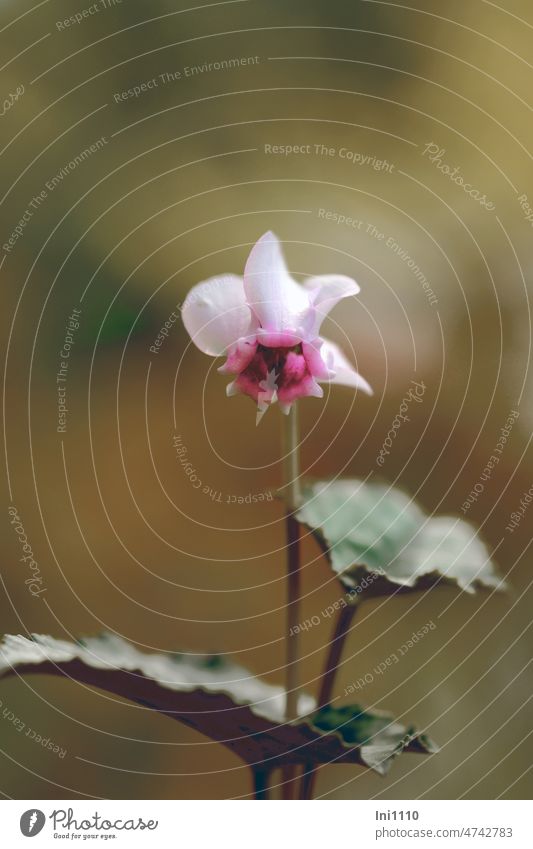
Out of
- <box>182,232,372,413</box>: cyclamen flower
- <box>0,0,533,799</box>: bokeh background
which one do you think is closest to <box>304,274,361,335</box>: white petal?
<box>182,232,372,413</box>: cyclamen flower

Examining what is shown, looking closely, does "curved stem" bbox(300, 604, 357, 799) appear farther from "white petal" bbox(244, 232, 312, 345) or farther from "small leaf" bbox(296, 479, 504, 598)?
"white petal" bbox(244, 232, 312, 345)

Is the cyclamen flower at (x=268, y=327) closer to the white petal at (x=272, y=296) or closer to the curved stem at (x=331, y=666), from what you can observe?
the white petal at (x=272, y=296)

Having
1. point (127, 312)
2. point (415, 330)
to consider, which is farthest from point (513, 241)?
point (127, 312)

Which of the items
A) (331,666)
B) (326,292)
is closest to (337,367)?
(326,292)

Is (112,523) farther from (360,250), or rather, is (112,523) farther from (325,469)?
(360,250)

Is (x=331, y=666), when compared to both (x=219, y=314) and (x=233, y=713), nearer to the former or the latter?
(x=233, y=713)

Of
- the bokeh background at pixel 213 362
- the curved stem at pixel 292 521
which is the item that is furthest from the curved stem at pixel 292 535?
the bokeh background at pixel 213 362
